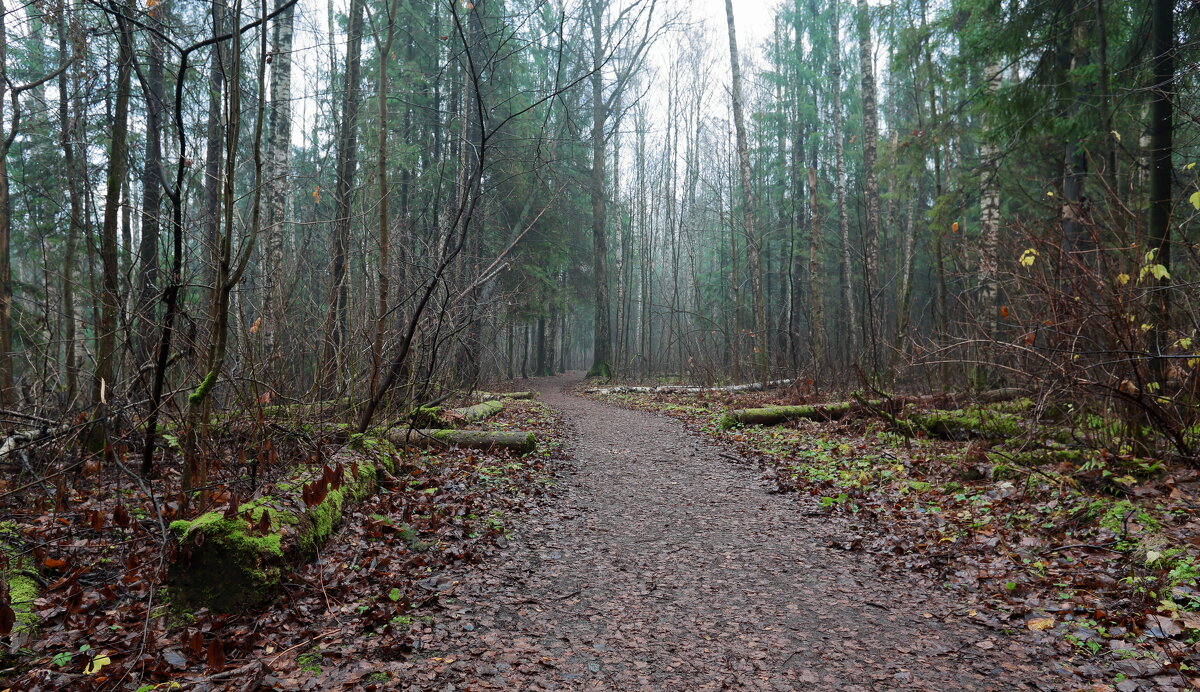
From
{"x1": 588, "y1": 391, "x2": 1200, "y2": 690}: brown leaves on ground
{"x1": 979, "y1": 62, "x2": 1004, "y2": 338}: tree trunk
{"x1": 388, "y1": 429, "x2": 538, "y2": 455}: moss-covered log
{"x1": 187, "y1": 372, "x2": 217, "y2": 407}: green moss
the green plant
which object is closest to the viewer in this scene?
the green plant

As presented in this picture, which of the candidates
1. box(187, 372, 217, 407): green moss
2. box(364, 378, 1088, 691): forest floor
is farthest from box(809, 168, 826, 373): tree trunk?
box(187, 372, 217, 407): green moss

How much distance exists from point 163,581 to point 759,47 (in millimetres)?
29048

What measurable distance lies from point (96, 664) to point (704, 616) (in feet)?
10.3

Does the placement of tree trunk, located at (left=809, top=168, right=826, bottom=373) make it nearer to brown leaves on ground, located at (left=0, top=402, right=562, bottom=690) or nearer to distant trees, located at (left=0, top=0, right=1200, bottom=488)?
distant trees, located at (left=0, top=0, right=1200, bottom=488)

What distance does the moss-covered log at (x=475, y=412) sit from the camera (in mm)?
9852

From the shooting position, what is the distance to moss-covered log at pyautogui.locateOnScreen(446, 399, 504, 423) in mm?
9852

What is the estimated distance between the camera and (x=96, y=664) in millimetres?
2727

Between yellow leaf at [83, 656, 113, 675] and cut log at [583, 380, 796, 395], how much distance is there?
13692 mm

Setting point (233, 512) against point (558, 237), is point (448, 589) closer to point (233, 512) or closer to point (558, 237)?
point (233, 512)

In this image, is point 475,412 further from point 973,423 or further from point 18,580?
point 973,423

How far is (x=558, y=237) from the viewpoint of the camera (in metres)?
22.0

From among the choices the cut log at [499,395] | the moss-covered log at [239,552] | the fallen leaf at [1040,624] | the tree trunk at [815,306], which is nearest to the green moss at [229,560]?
the moss-covered log at [239,552]

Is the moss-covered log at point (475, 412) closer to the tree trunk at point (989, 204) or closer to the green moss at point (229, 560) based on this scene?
the green moss at point (229, 560)

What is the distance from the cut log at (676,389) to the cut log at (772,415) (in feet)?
12.3
